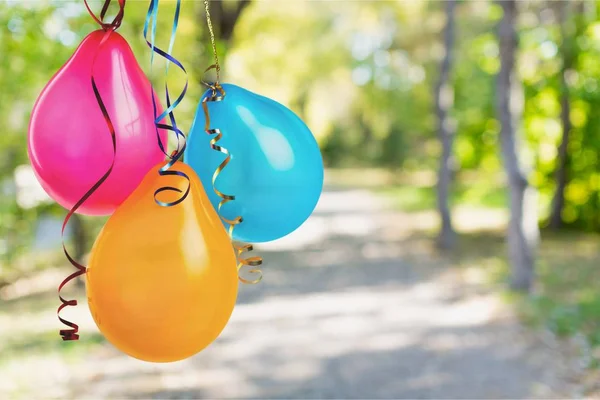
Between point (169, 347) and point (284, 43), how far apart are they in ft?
44.3

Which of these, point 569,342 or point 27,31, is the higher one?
point 27,31

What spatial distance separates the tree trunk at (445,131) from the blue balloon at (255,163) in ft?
32.8

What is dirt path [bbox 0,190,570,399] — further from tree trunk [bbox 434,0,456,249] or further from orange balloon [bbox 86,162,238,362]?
orange balloon [bbox 86,162,238,362]

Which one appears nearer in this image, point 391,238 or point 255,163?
point 255,163

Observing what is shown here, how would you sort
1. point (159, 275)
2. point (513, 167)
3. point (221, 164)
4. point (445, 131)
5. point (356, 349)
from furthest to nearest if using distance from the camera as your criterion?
point (445, 131) → point (513, 167) → point (356, 349) → point (221, 164) → point (159, 275)

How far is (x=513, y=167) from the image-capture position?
8195 mm

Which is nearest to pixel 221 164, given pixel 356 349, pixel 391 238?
pixel 356 349

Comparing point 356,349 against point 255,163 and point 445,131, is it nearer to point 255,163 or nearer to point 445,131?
point 255,163

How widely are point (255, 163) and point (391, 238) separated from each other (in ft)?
40.7

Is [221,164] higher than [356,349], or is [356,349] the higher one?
[221,164]

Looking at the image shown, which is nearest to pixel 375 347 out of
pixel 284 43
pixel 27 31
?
pixel 27 31

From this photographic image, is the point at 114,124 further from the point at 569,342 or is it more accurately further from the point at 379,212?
the point at 379,212

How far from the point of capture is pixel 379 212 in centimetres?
1880

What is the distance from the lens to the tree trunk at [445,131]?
37.0ft
